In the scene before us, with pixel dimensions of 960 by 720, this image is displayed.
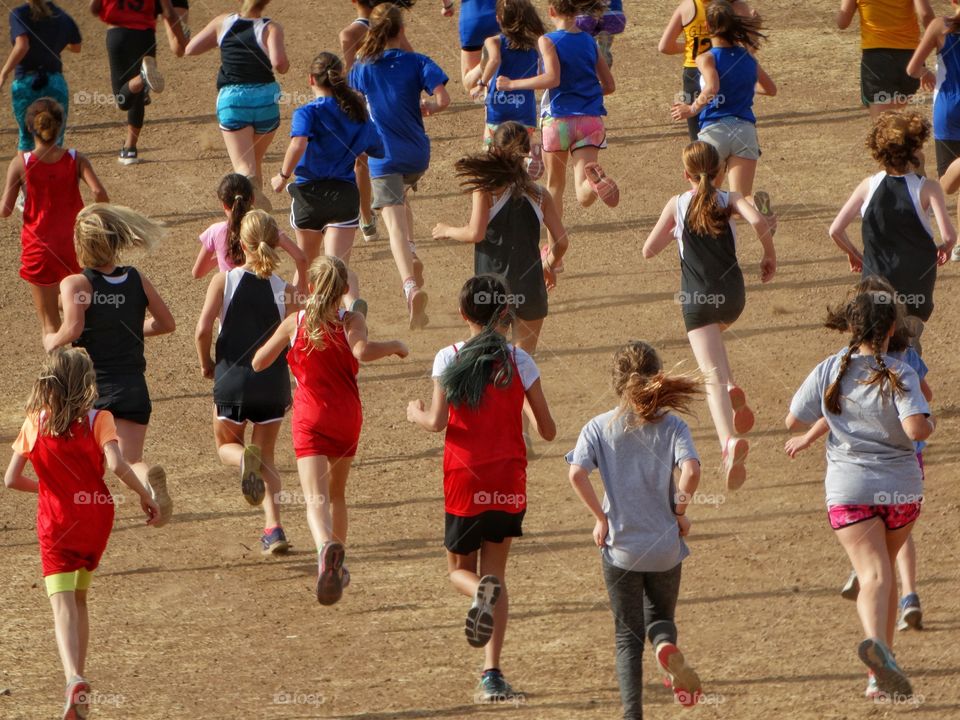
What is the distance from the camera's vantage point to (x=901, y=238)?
8.08 m

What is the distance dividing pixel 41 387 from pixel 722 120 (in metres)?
6.01

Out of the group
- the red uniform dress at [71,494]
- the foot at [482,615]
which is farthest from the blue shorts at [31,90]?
the foot at [482,615]

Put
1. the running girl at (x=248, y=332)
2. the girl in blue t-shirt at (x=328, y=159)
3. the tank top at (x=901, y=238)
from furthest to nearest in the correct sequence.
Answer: the girl in blue t-shirt at (x=328, y=159) → the tank top at (x=901, y=238) → the running girl at (x=248, y=332)

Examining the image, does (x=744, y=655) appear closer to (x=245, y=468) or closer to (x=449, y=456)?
(x=449, y=456)

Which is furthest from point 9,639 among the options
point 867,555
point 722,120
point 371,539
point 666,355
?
point 722,120

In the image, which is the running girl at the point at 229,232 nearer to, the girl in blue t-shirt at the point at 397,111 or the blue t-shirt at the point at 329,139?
the blue t-shirt at the point at 329,139

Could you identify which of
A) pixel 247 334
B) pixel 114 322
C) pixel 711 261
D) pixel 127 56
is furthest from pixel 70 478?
pixel 127 56

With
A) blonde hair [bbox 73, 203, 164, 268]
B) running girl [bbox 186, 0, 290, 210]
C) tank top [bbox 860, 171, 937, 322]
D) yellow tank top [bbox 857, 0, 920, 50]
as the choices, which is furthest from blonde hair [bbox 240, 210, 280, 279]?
yellow tank top [bbox 857, 0, 920, 50]

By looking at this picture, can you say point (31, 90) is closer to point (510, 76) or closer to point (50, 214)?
point (50, 214)

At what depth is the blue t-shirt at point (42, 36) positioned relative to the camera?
1309 cm

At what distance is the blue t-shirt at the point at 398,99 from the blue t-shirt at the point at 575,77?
2.89 ft

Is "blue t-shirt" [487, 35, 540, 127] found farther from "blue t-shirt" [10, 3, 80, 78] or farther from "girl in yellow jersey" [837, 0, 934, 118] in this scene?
"blue t-shirt" [10, 3, 80, 78]

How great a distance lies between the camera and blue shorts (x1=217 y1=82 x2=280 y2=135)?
11.7 metres

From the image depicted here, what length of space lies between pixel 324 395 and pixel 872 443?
2.58 m
